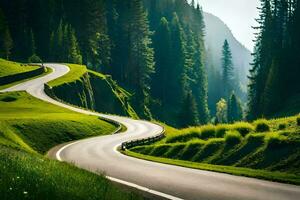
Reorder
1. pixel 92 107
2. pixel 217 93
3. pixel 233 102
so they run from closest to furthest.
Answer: pixel 92 107 → pixel 233 102 → pixel 217 93

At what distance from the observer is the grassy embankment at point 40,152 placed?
11.1 metres

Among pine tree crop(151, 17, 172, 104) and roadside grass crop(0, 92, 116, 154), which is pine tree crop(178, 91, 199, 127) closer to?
pine tree crop(151, 17, 172, 104)

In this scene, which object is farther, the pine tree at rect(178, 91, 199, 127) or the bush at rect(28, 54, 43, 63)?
the bush at rect(28, 54, 43, 63)

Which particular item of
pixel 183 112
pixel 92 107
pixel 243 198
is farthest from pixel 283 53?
pixel 243 198

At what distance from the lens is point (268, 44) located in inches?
3253

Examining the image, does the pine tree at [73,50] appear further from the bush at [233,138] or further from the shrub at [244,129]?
the bush at [233,138]

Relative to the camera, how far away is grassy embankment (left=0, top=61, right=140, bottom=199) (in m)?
11.1

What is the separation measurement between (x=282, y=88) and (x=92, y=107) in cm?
3598

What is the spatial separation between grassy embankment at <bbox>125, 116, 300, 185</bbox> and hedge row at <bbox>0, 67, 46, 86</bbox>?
53748 millimetres

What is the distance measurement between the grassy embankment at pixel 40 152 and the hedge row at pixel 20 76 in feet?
39.7

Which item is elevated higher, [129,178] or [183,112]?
[129,178]

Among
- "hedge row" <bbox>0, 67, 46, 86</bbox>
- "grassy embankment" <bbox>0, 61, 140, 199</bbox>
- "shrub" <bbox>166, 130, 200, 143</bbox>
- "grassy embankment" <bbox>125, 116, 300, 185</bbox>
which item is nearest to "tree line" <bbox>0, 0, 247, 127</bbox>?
"hedge row" <bbox>0, 67, 46, 86</bbox>

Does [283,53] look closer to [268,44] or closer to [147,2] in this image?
[268,44]

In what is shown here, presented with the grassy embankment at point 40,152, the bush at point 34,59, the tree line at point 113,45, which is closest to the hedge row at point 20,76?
the tree line at point 113,45
